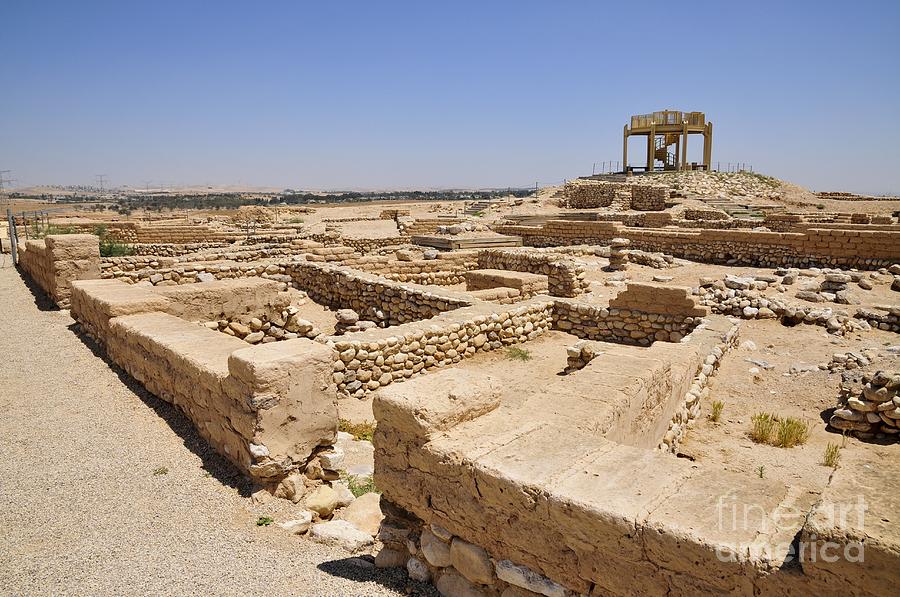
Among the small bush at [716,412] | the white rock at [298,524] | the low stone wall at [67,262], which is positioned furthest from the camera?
the low stone wall at [67,262]

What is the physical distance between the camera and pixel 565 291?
42.9 ft

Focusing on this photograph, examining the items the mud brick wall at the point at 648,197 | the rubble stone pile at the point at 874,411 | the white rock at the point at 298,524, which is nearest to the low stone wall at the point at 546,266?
the rubble stone pile at the point at 874,411

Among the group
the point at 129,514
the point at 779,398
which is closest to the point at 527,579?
the point at 129,514

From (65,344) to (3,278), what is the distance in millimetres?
9250

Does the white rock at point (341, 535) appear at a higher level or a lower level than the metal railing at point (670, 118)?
lower

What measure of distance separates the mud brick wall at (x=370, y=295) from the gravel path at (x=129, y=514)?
17.4 feet

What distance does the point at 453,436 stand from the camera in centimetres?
321

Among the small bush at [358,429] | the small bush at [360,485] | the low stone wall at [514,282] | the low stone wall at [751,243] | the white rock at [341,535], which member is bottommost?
the small bush at [358,429]

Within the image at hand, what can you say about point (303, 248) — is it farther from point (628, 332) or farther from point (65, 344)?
point (628, 332)

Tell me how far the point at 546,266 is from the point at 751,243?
314 inches

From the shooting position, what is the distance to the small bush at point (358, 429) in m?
6.03

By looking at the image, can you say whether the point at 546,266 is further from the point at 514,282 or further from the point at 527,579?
the point at 527,579

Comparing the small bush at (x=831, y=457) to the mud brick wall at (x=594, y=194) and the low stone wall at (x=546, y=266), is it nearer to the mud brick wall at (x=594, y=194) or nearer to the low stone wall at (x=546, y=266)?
the low stone wall at (x=546, y=266)

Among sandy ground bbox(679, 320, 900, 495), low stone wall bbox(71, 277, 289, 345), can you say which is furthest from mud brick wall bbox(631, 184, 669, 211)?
low stone wall bbox(71, 277, 289, 345)
